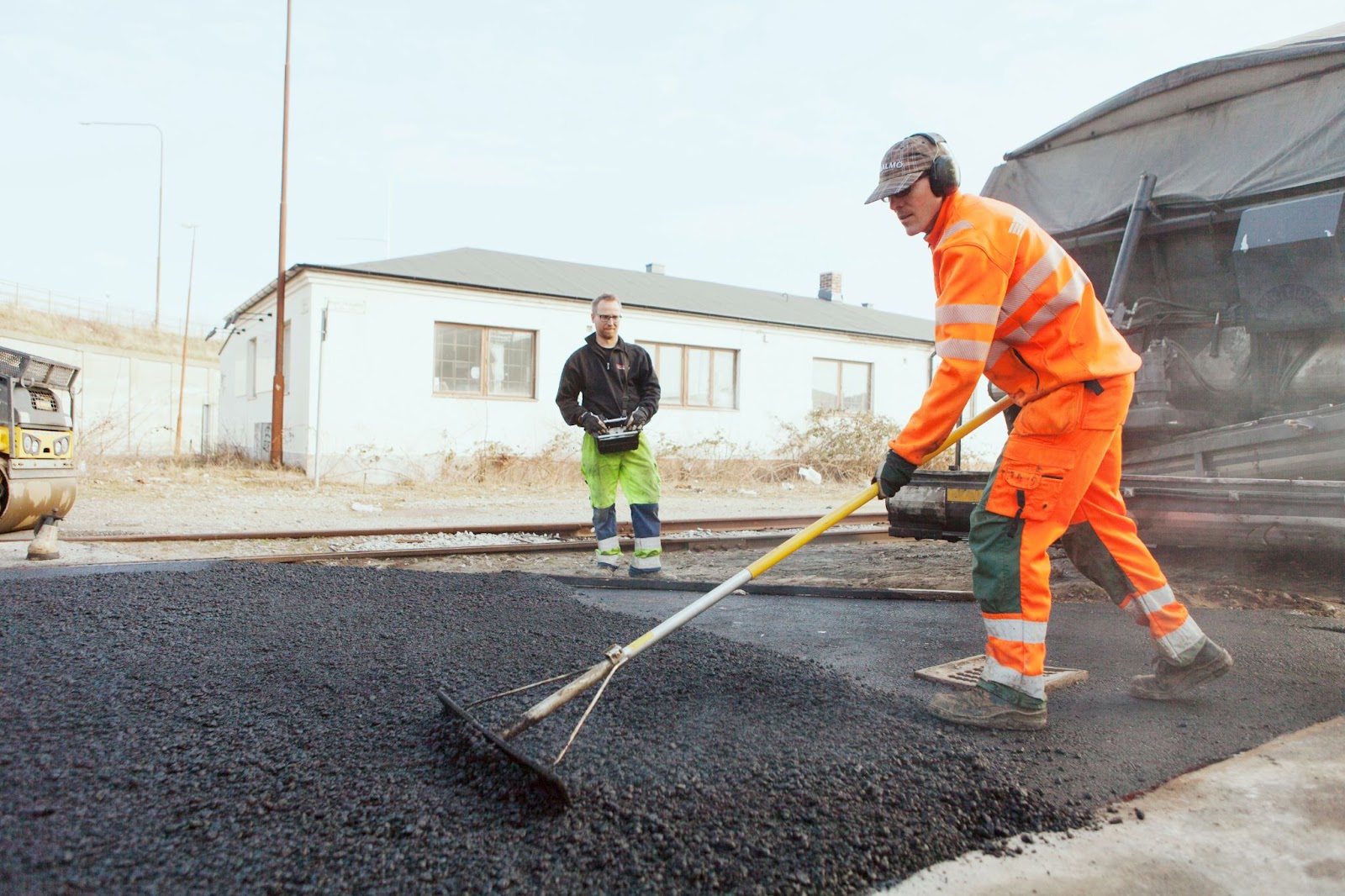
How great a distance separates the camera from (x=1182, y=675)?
113 inches

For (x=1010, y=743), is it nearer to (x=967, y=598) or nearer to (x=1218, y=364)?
(x=967, y=598)

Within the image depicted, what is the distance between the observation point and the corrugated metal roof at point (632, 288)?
15727 millimetres

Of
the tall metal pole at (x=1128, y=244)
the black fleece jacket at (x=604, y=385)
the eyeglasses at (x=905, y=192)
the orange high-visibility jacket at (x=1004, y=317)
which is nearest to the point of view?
the orange high-visibility jacket at (x=1004, y=317)

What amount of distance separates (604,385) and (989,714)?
3.56m

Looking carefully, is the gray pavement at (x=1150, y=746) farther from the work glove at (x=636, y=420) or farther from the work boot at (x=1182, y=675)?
the work glove at (x=636, y=420)

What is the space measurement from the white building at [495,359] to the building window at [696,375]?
3cm

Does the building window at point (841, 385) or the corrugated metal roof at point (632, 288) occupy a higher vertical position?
the corrugated metal roof at point (632, 288)

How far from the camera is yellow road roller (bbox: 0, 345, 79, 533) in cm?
494

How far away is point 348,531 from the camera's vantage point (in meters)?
7.23

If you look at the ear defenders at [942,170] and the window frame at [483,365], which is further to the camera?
the window frame at [483,365]

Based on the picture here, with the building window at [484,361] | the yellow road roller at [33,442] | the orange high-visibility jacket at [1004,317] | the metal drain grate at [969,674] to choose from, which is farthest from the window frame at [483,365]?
the orange high-visibility jacket at [1004,317]

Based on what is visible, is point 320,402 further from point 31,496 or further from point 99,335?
point 99,335

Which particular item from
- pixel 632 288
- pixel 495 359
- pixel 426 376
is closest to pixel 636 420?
pixel 426 376

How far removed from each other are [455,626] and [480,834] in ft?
6.10
